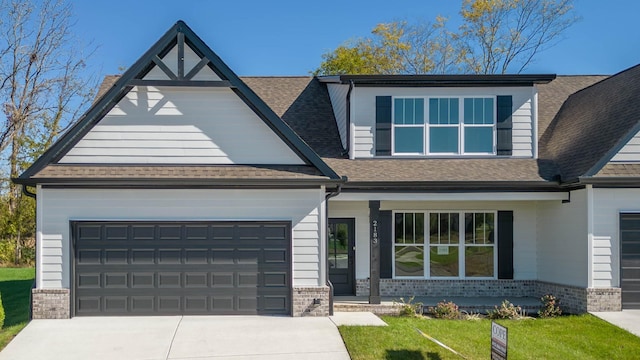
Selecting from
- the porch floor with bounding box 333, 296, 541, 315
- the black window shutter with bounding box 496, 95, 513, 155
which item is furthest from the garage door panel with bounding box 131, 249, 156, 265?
the black window shutter with bounding box 496, 95, 513, 155

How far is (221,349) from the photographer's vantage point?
9664mm

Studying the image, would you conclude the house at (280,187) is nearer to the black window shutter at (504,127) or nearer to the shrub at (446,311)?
the black window shutter at (504,127)

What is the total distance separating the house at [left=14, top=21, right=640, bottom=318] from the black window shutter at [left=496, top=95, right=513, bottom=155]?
4 cm

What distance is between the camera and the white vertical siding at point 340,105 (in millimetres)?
15203

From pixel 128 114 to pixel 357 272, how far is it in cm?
686

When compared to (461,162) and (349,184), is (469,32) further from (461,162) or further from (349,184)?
(349,184)

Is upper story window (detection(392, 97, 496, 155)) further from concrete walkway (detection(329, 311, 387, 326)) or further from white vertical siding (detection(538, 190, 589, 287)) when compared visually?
concrete walkway (detection(329, 311, 387, 326))

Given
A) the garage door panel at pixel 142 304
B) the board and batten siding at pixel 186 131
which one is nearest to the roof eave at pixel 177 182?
the board and batten siding at pixel 186 131

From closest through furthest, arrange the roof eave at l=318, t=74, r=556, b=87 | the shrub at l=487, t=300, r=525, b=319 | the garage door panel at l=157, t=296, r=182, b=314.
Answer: the garage door panel at l=157, t=296, r=182, b=314, the shrub at l=487, t=300, r=525, b=319, the roof eave at l=318, t=74, r=556, b=87

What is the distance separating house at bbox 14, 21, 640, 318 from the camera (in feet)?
39.2

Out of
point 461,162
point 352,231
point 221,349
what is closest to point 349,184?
point 352,231

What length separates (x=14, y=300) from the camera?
15.1m

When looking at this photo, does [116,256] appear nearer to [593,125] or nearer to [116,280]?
[116,280]

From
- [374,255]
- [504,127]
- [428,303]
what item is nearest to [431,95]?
[504,127]
